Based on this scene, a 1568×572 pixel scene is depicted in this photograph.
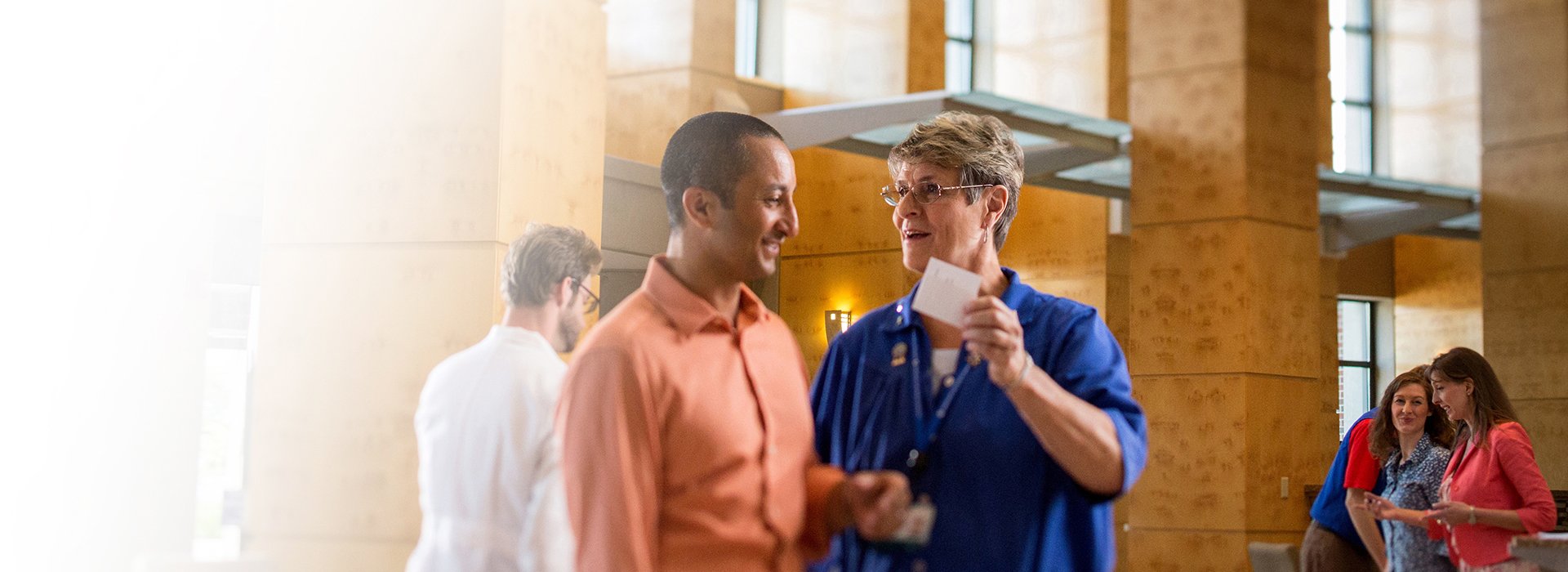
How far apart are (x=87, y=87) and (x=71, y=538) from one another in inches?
55.0

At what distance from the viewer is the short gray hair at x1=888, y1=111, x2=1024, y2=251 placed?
101 inches

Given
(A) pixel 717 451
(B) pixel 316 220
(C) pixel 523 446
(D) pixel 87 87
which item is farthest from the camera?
(B) pixel 316 220

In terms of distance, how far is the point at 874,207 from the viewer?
48.2ft

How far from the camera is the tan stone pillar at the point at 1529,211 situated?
12016 millimetres

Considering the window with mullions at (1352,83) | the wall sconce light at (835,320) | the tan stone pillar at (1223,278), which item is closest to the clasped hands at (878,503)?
the tan stone pillar at (1223,278)

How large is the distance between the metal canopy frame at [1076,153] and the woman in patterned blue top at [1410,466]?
5.33m

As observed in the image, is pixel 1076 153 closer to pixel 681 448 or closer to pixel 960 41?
pixel 960 41

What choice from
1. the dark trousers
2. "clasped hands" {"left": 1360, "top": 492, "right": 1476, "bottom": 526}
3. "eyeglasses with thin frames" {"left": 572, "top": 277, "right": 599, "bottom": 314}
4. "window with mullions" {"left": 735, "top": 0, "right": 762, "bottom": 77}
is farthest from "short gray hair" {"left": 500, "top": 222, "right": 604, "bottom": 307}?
"window with mullions" {"left": 735, "top": 0, "right": 762, "bottom": 77}

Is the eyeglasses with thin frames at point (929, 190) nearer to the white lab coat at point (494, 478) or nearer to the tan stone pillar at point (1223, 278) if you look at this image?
the white lab coat at point (494, 478)

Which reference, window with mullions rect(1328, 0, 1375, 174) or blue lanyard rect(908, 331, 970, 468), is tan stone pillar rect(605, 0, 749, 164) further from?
blue lanyard rect(908, 331, 970, 468)

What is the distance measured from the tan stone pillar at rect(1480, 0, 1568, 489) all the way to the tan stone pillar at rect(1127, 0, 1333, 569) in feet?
9.14

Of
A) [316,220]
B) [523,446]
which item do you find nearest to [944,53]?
[316,220]

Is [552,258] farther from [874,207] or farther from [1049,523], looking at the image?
[874,207]

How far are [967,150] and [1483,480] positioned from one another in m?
3.47
